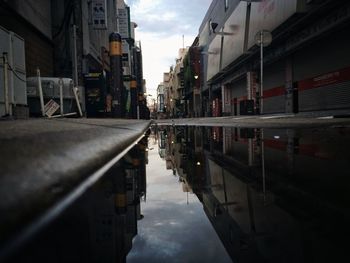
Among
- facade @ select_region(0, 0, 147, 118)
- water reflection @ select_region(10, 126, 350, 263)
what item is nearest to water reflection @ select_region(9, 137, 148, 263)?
water reflection @ select_region(10, 126, 350, 263)

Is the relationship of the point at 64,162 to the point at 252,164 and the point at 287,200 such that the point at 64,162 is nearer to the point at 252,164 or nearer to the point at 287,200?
the point at 287,200

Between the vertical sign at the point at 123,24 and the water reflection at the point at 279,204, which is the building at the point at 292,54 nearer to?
the vertical sign at the point at 123,24

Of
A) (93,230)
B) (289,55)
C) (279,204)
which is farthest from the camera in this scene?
(289,55)

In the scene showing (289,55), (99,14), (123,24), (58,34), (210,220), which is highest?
(123,24)

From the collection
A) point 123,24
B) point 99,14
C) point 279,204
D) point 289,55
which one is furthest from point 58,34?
point 123,24

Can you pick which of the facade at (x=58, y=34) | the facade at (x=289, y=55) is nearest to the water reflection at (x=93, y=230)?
the facade at (x=58, y=34)

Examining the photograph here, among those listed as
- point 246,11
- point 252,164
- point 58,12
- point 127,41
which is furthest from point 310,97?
point 127,41

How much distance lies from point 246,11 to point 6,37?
16466mm

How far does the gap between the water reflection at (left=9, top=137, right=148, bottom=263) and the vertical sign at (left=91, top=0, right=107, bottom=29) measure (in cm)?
1720

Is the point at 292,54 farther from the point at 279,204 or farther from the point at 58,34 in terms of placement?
the point at 279,204

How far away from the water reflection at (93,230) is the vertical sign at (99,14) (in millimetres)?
17199

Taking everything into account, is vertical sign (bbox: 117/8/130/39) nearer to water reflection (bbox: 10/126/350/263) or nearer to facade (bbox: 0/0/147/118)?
facade (bbox: 0/0/147/118)

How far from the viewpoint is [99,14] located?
59.9 feet

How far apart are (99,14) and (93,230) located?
60.3ft
